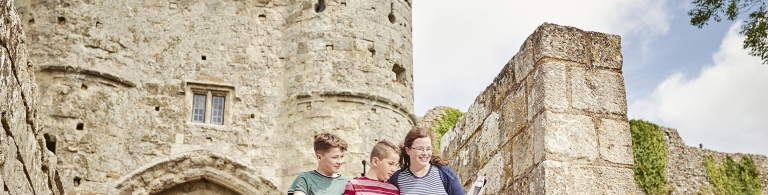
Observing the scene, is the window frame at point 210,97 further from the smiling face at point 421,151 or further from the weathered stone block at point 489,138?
the smiling face at point 421,151

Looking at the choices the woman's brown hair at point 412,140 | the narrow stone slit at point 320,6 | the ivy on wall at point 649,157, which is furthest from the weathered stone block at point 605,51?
the ivy on wall at point 649,157

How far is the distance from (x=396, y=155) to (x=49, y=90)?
40.3 ft

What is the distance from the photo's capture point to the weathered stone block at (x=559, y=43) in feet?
16.0

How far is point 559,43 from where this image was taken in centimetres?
490

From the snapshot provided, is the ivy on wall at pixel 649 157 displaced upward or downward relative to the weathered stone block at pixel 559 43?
upward

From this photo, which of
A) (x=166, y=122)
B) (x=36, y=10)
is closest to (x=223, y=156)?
(x=166, y=122)

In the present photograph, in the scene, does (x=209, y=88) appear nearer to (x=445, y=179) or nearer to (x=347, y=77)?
(x=347, y=77)

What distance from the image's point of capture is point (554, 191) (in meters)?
4.56

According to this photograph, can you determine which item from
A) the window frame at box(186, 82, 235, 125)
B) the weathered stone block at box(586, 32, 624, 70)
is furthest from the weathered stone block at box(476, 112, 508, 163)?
the window frame at box(186, 82, 235, 125)

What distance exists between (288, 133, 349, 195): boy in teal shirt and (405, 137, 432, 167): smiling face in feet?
1.00

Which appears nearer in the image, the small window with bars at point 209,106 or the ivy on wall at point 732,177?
the small window with bars at point 209,106

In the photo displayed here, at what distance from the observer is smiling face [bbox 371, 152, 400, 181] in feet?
13.8

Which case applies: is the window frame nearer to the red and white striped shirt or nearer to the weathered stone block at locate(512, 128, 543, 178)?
the weathered stone block at locate(512, 128, 543, 178)

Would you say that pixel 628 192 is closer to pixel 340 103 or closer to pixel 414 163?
pixel 414 163
